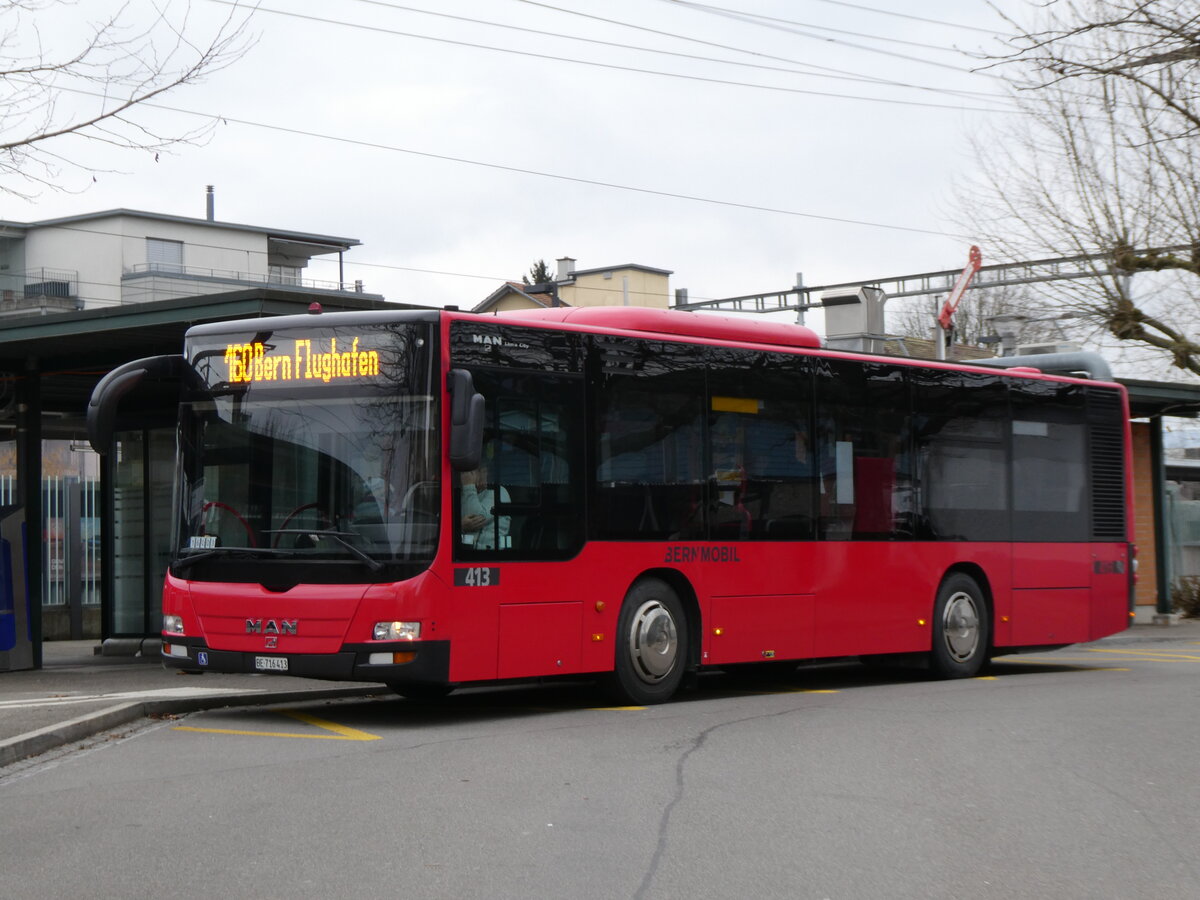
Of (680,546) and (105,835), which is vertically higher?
(680,546)

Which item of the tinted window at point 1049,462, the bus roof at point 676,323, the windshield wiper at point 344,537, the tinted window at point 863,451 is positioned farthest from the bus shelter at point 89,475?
the tinted window at point 1049,462

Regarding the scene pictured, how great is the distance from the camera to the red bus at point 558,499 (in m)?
11.0

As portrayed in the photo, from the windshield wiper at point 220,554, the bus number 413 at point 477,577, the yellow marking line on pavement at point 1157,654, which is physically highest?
the windshield wiper at point 220,554

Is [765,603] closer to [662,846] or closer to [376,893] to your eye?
[662,846]

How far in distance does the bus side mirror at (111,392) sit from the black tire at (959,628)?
7.83 metres

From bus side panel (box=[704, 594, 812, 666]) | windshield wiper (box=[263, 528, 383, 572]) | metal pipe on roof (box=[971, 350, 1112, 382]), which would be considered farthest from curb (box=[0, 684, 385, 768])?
metal pipe on roof (box=[971, 350, 1112, 382])

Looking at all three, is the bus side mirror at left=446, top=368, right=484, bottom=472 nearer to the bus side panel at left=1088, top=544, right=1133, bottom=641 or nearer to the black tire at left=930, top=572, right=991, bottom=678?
the black tire at left=930, top=572, right=991, bottom=678

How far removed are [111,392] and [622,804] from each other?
18.1ft

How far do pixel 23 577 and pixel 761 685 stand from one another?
812 cm

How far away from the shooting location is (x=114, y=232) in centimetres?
6919

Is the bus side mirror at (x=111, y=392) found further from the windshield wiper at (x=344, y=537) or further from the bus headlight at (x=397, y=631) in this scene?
the bus headlight at (x=397, y=631)

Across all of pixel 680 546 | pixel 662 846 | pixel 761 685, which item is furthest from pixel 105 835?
pixel 761 685

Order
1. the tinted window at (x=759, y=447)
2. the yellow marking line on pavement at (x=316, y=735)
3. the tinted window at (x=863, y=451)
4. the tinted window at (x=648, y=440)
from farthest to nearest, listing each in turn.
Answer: the tinted window at (x=863, y=451) < the tinted window at (x=759, y=447) < the tinted window at (x=648, y=440) < the yellow marking line on pavement at (x=316, y=735)

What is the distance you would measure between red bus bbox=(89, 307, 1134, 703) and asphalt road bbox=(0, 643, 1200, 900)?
707 millimetres
